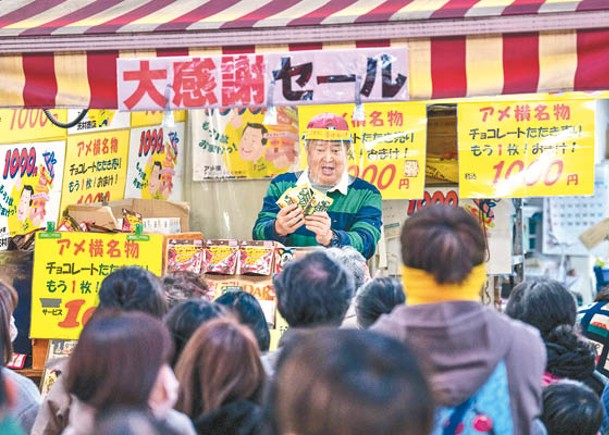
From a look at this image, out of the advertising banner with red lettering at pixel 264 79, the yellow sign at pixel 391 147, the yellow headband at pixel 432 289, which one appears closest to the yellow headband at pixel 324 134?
the advertising banner with red lettering at pixel 264 79

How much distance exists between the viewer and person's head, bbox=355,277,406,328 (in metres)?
3.59

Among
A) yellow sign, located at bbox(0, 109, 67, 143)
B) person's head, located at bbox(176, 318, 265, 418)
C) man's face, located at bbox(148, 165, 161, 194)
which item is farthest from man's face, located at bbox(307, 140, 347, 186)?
man's face, located at bbox(148, 165, 161, 194)

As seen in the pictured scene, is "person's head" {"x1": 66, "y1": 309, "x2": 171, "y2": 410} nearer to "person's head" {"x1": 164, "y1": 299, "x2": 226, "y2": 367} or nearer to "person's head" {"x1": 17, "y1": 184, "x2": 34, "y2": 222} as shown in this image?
"person's head" {"x1": 164, "y1": 299, "x2": 226, "y2": 367}

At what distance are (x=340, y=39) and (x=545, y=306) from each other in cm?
172

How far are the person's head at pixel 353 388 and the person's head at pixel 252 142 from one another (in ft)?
21.2

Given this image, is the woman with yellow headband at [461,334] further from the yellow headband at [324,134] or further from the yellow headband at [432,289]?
the yellow headband at [324,134]

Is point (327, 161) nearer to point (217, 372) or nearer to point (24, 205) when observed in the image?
point (24, 205)

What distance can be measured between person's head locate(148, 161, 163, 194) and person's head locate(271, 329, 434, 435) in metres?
6.57

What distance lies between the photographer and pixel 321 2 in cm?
507

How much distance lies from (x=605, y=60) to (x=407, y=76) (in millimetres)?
909

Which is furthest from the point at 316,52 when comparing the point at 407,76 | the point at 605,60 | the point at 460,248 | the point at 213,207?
the point at 213,207

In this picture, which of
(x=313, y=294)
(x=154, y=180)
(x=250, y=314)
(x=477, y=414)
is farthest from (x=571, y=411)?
(x=154, y=180)

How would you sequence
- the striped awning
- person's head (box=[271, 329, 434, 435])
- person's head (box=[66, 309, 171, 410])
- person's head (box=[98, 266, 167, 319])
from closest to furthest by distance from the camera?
person's head (box=[271, 329, 434, 435])
person's head (box=[66, 309, 171, 410])
person's head (box=[98, 266, 167, 319])
the striped awning

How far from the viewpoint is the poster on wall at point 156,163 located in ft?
26.0
